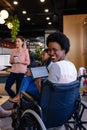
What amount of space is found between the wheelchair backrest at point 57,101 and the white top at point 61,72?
0.25 ft

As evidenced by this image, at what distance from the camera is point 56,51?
2.17 metres

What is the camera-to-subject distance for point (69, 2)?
273 inches

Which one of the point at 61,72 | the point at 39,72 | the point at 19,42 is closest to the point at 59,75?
the point at 61,72

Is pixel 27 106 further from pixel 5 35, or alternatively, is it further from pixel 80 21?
pixel 5 35

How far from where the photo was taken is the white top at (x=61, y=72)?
2.01 m

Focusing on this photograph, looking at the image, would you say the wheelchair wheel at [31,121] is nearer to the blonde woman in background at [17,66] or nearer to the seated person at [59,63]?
the seated person at [59,63]

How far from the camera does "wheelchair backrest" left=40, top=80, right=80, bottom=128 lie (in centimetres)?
195

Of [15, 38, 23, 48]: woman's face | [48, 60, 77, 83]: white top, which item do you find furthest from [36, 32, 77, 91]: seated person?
[15, 38, 23, 48]: woman's face

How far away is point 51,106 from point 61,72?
1.02 feet

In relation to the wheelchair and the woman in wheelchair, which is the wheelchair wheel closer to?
the wheelchair

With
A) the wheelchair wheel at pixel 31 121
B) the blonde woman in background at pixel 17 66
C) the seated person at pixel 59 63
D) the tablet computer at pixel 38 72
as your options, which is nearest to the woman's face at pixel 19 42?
the blonde woman in background at pixel 17 66

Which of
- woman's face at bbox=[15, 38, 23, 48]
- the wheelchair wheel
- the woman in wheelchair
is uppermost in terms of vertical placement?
woman's face at bbox=[15, 38, 23, 48]

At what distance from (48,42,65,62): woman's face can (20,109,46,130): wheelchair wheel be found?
56cm

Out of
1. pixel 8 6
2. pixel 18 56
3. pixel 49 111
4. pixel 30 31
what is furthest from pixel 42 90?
pixel 30 31
